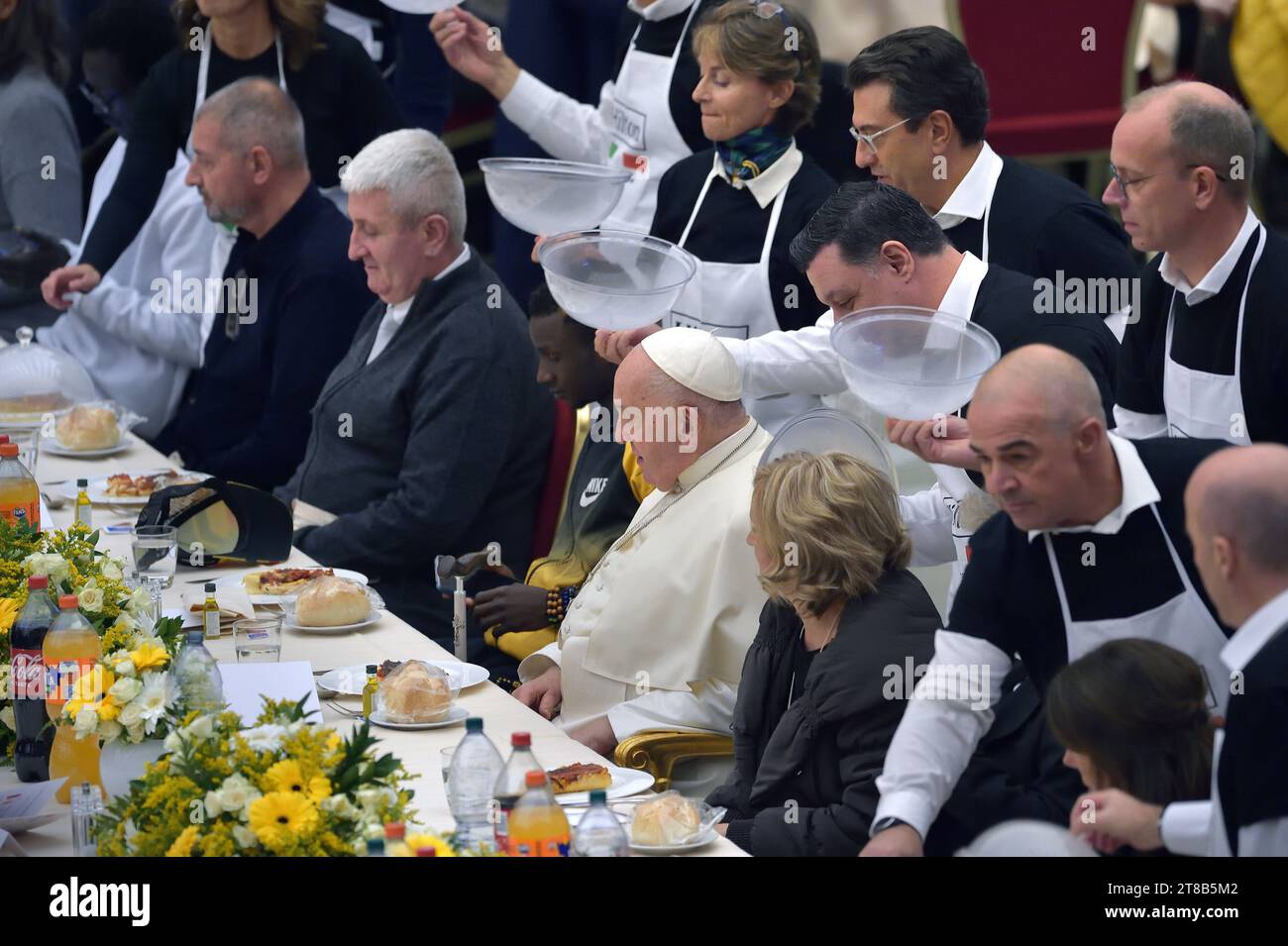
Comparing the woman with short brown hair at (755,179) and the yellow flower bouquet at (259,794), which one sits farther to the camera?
the woman with short brown hair at (755,179)

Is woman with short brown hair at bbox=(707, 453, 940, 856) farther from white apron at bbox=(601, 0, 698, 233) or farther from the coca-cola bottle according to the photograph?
white apron at bbox=(601, 0, 698, 233)

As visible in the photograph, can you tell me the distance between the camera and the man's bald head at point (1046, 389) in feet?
8.55

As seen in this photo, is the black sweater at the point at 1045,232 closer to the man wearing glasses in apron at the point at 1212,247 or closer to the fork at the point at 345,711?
the man wearing glasses in apron at the point at 1212,247

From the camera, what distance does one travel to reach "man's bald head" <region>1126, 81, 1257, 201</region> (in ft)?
10.0

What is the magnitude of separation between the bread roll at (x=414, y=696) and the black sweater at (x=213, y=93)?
9.18 ft

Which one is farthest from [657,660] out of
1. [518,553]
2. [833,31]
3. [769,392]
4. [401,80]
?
[401,80]

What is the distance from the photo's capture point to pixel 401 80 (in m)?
6.19

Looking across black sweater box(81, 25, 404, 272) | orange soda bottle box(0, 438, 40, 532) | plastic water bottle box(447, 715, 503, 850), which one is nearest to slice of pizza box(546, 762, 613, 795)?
plastic water bottle box(447, 715, 503, 850)

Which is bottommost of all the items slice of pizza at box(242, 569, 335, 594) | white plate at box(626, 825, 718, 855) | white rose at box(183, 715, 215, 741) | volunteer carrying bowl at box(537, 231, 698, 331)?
white plate at box(626, 825, 718, 855)

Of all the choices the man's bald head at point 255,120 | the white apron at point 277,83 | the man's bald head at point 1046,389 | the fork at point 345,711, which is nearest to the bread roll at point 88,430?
the white apron at point 277,83

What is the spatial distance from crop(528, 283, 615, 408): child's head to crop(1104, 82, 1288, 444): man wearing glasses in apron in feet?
4.52

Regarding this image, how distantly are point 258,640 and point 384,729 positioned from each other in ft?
1.16

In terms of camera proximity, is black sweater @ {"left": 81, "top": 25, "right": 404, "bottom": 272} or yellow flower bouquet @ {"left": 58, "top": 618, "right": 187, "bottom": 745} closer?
yellow flower bouquet @ {"left": 58, "top": 618, "right": 187, "bottom": 745}

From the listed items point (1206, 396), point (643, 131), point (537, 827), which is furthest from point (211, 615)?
point (643, 131)
